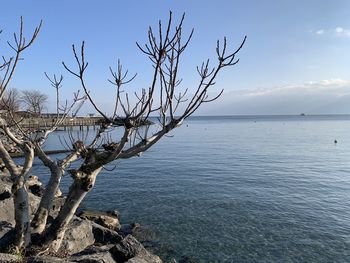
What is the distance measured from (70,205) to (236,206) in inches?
627

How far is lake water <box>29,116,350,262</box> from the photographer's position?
54.6 ft

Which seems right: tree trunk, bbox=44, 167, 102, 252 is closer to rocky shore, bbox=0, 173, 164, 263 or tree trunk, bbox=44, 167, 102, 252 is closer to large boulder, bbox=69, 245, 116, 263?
rocky shore, bbox=0, 173, 164, 263

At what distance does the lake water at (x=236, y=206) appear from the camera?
16.6 metres

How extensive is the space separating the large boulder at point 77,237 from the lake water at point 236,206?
4171mm

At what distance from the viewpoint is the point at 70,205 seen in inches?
393

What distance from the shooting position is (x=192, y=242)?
17344 millimetres

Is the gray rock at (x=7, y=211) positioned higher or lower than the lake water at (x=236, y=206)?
higher

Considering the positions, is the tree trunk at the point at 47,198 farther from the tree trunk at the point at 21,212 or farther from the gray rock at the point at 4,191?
the gray rock at the point at 4,191

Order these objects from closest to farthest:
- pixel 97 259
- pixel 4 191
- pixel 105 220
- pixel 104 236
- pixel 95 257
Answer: pixel 97 259, pixel 95 257, pixel 104 236, pixel 4 191, pixel 105 220

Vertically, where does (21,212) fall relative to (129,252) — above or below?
above

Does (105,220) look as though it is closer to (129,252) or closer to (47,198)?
(129,252)

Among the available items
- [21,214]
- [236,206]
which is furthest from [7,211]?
[236,206]

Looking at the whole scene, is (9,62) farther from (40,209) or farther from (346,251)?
(346,251)

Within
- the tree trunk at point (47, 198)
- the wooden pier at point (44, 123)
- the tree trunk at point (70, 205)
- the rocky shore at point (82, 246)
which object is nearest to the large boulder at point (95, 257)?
the rocky shore at point (82, 246)
